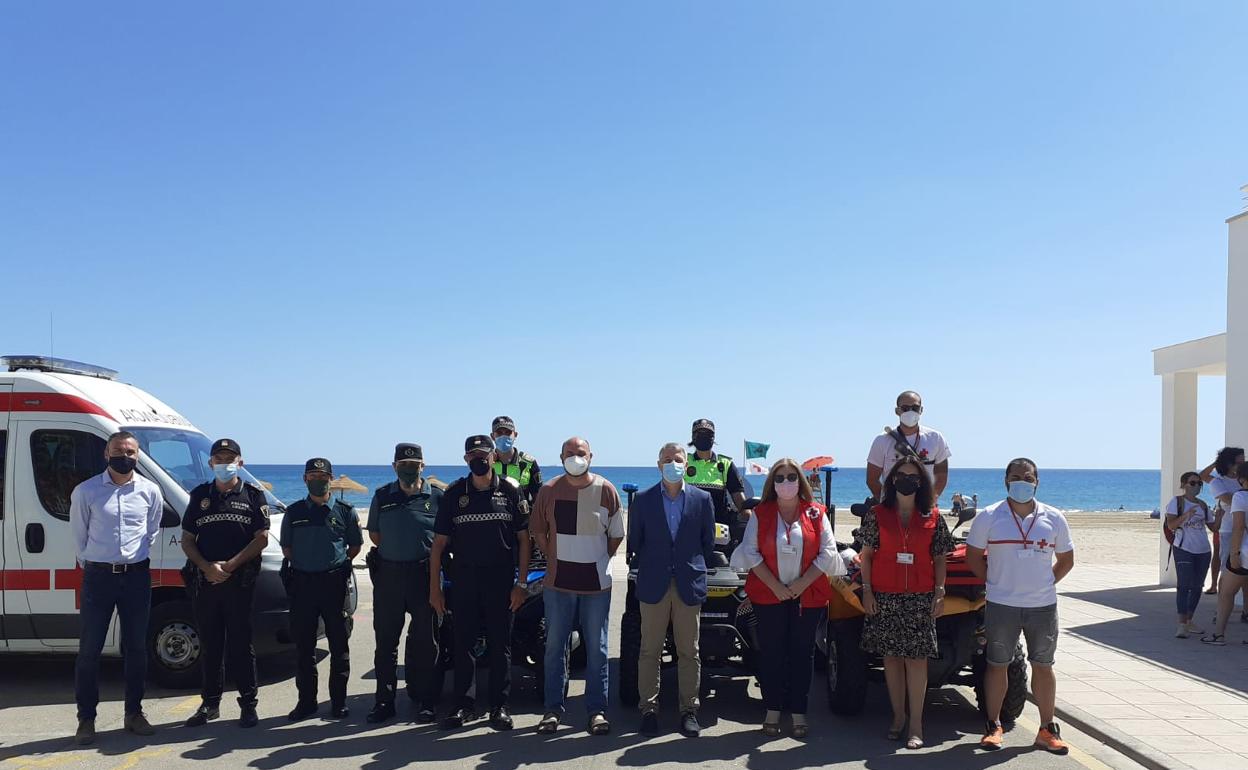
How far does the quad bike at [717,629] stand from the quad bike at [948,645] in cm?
65

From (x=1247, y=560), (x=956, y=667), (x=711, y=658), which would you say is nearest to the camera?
(x=956, y=667)

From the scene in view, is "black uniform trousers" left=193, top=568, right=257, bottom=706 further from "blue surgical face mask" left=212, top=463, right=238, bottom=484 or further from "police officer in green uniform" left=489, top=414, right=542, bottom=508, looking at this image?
"police officer in green uniform" left=489, top=414, right=542, bottom=508

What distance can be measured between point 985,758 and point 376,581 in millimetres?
4461

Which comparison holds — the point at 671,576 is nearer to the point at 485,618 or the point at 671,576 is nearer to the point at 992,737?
the point at 485,618

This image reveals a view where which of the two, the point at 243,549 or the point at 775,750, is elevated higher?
the point at 243,549

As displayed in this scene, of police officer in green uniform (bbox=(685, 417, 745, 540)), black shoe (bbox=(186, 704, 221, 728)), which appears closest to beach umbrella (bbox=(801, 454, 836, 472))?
police officer in green uniform (bbox=(685, 417, 745, 540))

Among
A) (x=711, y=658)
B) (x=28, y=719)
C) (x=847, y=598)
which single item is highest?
(x=847, y=598)

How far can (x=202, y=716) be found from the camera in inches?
268

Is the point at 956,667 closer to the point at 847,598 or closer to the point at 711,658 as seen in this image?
the point at 847,598

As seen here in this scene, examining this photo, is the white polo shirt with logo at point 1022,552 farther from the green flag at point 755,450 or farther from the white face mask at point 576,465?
the green flag at point 755,450

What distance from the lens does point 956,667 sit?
6.71m

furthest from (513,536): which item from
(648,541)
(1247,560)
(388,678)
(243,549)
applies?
(1247,560)

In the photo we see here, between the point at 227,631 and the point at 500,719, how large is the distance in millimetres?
2143

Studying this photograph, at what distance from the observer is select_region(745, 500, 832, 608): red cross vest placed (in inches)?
260
